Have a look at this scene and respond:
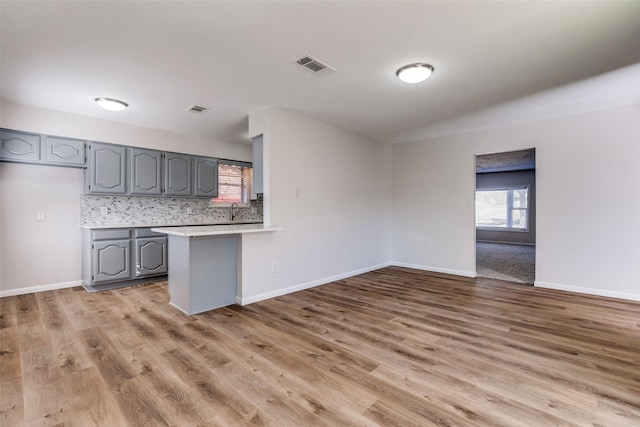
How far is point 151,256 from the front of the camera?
456 cm

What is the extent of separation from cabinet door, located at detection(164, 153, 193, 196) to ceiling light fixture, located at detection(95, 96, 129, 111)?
1.22 metres

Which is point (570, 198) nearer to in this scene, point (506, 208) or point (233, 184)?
point (233, 184)

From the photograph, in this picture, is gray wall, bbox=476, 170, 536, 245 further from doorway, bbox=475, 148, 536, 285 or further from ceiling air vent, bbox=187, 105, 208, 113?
ceiling air vent, bbox=187, 105, 208, 113

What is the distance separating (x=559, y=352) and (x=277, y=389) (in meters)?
2.21

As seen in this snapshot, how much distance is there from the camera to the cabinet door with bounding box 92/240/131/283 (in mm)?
4078

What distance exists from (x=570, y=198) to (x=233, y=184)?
18.3ft

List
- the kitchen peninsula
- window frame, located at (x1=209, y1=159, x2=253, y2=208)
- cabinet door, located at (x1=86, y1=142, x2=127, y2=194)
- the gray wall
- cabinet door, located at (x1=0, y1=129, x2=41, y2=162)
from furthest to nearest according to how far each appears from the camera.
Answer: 1. the gray wall
2. window frame, located at (x1=209, y1=159, x2=253, y2=208)
3. cabinet door, located at (x1=86, y1=142, x2=127, y2=194)
4. cabinet door, located at (x1=0, y1=129, x2=41, y2=162)
5. the kitchen peninsula

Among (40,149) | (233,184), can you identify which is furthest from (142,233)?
(233,184)

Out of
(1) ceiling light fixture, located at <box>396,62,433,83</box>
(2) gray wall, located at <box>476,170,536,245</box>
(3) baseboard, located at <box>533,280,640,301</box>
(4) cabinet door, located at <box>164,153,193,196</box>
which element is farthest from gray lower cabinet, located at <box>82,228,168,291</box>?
(2) gray wall, located at <box>476,170,536,245</box>

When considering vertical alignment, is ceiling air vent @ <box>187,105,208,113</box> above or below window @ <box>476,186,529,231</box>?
above

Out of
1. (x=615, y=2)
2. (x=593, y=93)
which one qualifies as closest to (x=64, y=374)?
(x=615, y=2)

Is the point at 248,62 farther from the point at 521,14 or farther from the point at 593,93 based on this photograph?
the point at 593,93

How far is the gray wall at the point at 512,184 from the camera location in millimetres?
9258

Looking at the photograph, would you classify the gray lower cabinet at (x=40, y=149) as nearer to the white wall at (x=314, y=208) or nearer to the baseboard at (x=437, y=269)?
the white wall at (x=314, y=208)
